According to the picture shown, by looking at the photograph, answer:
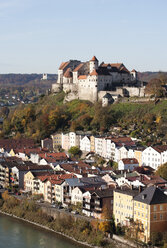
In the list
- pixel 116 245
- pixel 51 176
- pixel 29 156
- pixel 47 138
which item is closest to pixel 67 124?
pixel 47 138

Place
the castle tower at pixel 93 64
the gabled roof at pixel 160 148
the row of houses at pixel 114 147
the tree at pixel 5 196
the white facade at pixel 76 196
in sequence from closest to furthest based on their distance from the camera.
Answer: the white facade at pixel 76 196
the tree at pixel 5 196
the gabled roof at pixel 160 148
the row of houses at pixel 114 147
the castle tower at pixel 93 64

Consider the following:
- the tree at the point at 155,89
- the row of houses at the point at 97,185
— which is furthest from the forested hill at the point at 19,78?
the row of houses at the point at 97,185

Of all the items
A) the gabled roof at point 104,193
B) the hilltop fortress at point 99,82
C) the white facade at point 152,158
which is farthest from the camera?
the hilltop fortress at point 99,82

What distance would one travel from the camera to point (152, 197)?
20.2 m

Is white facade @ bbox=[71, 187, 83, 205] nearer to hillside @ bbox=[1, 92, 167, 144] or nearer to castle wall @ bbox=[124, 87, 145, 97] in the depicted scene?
hillside @ bbox=[1, 92, 167, 144]

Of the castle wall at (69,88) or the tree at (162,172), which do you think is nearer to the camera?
the tree at (162,172)

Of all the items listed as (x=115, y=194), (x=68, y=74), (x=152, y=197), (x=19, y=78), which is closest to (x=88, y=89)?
(x=68, y=74)

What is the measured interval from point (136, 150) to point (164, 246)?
1191 cm

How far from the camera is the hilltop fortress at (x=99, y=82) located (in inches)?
1662

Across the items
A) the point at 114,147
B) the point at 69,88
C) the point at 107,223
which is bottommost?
the point at 107,223

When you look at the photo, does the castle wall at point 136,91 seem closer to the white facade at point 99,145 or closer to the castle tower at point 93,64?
the castle tower at point 93,64

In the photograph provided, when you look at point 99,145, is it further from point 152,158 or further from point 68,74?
point 68,74

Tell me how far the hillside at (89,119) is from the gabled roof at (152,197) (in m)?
12.7

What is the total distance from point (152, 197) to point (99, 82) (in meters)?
24.1
